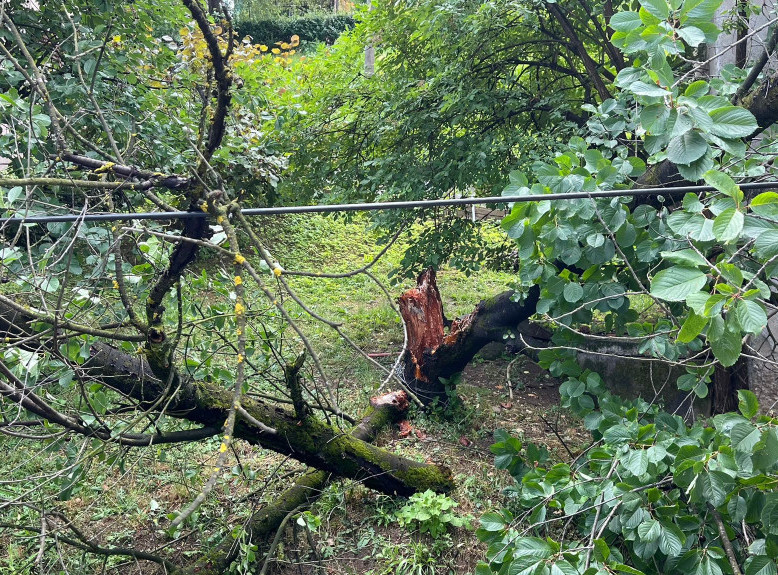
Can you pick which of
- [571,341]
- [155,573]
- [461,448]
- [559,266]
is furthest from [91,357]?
[559,266]

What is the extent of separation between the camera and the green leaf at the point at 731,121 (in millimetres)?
1985

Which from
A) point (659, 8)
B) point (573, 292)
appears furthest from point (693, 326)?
point (659, 8)

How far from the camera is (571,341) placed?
313 cm

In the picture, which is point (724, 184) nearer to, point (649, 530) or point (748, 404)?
point (748, 404)

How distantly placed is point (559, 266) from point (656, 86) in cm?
266

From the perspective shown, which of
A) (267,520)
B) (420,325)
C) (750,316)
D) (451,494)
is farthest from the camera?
(420,325)

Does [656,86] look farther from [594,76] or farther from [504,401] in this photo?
[504,401]

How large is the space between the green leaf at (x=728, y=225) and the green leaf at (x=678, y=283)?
4.6 inches

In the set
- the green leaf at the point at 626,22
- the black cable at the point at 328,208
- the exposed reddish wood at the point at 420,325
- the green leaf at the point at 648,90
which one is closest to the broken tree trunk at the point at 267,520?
the exposed reddish wood at the point at 420,325

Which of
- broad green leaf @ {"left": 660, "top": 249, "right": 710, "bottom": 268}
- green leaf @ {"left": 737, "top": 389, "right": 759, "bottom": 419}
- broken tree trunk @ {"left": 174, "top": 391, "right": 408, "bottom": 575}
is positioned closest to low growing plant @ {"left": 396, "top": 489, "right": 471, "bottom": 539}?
broken tree trunk @ {"left": 174, "top": 391, "right": 408, "bottom": 575}

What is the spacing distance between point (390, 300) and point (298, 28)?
21.8 meters

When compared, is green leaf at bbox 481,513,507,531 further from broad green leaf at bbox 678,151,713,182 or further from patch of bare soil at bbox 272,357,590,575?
Answer: broad green leaf at bbox 678,151,713,182

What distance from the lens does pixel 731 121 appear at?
6.58 feet

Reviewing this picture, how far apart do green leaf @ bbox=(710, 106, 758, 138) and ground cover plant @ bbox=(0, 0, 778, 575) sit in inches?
0.4
